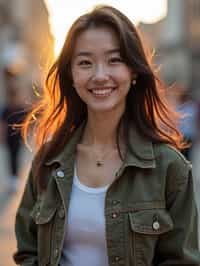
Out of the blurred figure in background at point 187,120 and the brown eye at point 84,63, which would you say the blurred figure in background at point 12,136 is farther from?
the brown eye at point 84,63

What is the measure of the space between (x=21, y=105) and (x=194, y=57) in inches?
1646

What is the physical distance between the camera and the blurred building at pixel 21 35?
110 feet

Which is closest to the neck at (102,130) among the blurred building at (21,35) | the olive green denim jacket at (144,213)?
the olive green denim jacket at (144,213)

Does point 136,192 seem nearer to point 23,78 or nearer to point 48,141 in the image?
point 48,141


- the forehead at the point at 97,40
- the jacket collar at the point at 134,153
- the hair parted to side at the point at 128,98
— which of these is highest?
the forehead at the point at 97,40

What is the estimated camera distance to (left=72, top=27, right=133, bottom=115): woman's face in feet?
8.67

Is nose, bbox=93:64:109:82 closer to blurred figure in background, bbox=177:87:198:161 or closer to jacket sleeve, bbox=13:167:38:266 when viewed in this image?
jacket sleeve, bbox=13:167:38:266

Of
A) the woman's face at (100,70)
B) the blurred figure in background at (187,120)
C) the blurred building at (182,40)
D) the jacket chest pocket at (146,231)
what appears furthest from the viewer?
the blurred building at (182,40)

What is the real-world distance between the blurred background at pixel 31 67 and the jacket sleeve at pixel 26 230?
768 millimetres

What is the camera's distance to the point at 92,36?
268cm

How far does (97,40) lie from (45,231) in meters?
0.75

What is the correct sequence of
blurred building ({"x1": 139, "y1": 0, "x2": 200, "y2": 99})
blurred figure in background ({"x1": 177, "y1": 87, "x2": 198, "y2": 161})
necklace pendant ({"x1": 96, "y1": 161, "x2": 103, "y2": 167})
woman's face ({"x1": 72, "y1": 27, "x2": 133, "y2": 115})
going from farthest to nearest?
blurred building ({"x1": 139, "y1": 0, "x2": 200, "y2": 99}) → blurred figure in background ({"x1": 177, "y1": 87, "x2": 198, "y2": 161}) → necklace pendant ({"x1": 96, "y1": 161, "x2": 103, "y2": 167}) → woman's face ({"x1": 72, "y1": 27, "x2": 133, "y2": 115})

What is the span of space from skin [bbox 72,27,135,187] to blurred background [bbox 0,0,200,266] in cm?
70

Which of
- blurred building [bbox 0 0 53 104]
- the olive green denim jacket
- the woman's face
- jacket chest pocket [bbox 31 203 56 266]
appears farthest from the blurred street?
blurred building [bbox 0 0 53 104]
